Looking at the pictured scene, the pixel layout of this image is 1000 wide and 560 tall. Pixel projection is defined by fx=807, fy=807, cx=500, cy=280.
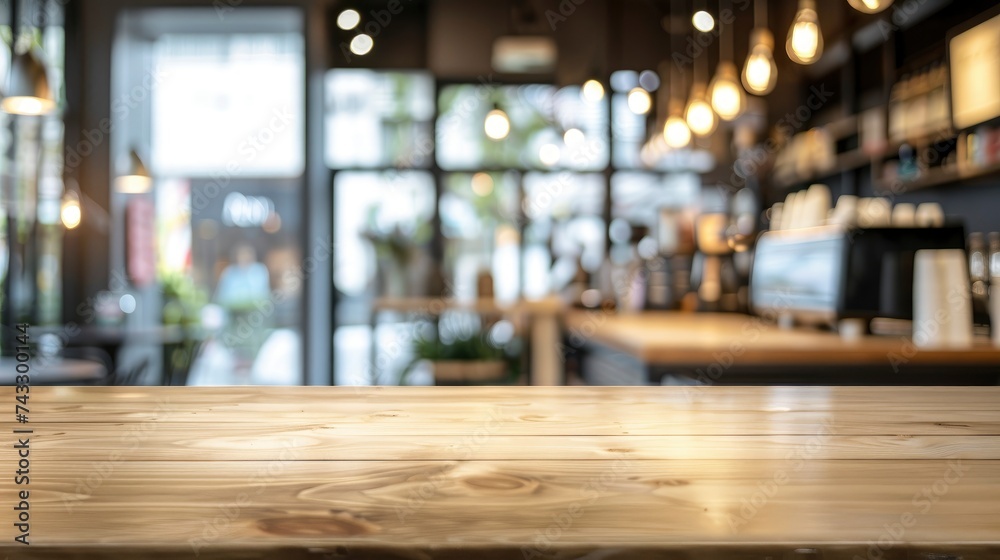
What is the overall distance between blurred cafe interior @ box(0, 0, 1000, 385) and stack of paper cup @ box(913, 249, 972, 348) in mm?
2142

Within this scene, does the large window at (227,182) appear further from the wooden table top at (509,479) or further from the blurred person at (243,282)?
the wooden table top at (509,479)

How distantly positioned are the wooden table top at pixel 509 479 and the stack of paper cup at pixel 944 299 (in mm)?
1598

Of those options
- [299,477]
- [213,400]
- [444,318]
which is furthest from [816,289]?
[444,318]

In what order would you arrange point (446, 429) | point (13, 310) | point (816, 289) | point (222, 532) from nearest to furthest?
1. point (222, 532)
2. point (446, 429)
3. point (816, 289)
4. point (13, 310)

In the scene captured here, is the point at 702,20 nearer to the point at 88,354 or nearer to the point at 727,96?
the point at 727,96

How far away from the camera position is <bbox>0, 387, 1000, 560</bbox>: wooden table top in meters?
0.56

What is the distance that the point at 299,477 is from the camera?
70 centimetres

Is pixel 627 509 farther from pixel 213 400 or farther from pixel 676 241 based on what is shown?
pixel 676 241

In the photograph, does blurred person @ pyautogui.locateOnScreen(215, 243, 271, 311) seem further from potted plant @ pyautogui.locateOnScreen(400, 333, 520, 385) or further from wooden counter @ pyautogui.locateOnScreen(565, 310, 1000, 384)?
wooden counter @ pyautogui.locateOnScreen(565, 310, 1000, 384)

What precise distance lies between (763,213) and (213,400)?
4521mm

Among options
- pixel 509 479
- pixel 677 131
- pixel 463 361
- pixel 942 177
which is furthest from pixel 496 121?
pixel 509 479

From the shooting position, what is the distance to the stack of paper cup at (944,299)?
8.13ft

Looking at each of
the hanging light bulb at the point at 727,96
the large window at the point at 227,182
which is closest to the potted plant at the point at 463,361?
the hanging light bulb at the point at 727,96

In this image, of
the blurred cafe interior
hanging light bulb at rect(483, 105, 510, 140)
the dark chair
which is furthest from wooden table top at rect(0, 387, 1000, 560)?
the dark chair
